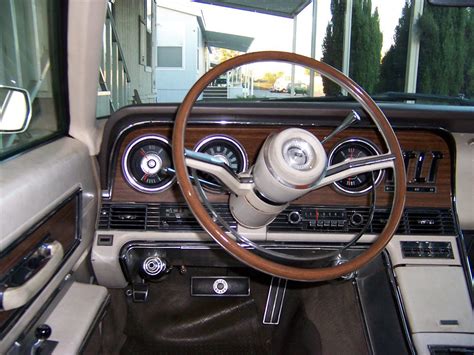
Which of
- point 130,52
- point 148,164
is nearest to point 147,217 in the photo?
point 148,164

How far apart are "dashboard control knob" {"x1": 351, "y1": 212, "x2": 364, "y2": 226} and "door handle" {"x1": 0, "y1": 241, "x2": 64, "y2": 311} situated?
4.15ft

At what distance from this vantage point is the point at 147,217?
6.65 feet

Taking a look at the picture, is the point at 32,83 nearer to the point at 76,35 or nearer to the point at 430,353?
the point at 76,35

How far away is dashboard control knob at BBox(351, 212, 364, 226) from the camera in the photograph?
2080 mm

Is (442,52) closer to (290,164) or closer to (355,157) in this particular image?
(355,157)

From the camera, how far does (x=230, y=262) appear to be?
2238mm

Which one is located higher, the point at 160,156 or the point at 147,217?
the point at 160,156

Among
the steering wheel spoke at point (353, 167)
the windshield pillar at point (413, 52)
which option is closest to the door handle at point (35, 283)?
the steering wheel spoke at point (353, 167)

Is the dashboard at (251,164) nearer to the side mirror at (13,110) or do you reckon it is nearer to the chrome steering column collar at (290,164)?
the chrome steering column collar at (290,164)

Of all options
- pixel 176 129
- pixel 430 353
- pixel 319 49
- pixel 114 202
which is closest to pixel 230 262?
pixel 114 202

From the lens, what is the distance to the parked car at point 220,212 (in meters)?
1.31

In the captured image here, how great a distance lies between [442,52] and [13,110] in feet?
13.0

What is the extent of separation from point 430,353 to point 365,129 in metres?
1.00


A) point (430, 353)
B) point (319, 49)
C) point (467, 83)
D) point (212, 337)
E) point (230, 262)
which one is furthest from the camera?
point (319, 49)
